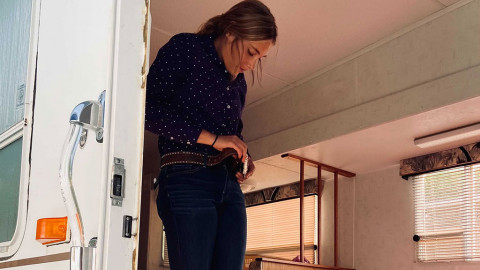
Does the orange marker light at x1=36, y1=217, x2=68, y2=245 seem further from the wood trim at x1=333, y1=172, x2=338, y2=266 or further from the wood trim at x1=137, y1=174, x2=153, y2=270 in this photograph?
the wood trim at x1=137, y1=174, x2=153, y2=270

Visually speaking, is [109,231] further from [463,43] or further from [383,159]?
[383,159]

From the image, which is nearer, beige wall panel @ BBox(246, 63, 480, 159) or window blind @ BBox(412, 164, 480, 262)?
beige wall panel @ BBox(246, 63, 480, 159)

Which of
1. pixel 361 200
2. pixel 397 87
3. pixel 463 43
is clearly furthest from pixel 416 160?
pixel 463 43

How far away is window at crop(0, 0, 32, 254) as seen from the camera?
0.83 metres

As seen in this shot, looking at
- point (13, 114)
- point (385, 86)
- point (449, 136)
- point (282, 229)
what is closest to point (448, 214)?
point (449, 136)

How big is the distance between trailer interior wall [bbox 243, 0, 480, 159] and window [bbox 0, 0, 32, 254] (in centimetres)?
244

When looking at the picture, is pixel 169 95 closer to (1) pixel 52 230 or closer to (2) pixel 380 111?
(1) pixel 52 230

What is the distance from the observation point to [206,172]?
1188 mm

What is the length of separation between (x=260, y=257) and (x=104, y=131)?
3037 millimetres

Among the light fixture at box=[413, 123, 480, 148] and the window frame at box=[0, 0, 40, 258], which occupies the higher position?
the light fixture at box=[413, 123, 480, 148]

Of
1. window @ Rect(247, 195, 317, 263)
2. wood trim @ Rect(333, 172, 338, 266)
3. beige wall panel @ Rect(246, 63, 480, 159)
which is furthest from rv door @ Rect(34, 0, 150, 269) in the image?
window @ Rect(247, 195, 317, 263)

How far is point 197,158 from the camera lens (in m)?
1.20

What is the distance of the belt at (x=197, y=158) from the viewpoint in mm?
1192

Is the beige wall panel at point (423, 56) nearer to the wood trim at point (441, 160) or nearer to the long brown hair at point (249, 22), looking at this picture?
the wood trim at point (441, 160)
